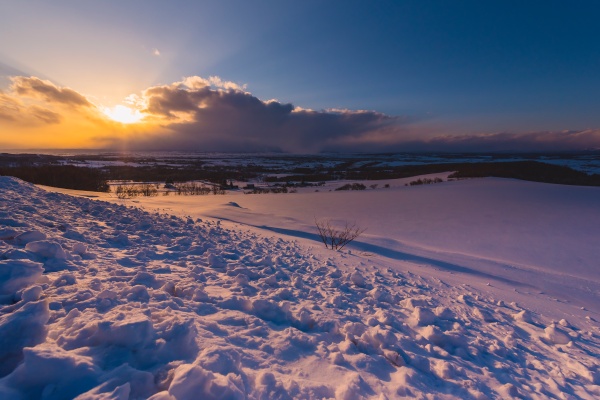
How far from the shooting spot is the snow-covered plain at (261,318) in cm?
162

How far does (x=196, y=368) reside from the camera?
1.53 m

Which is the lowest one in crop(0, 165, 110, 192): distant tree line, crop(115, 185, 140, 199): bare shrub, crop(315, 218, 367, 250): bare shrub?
crop(315, 218, 367, 250): bare shrub

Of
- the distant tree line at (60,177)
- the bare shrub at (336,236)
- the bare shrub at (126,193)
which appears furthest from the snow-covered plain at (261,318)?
the distant tree line at (60,177)

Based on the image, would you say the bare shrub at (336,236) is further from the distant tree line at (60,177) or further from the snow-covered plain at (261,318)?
the distant tree line at (60,177)

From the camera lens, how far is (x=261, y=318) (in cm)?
259

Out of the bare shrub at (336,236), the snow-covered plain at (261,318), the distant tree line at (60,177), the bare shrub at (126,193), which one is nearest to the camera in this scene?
the snow-covered plain at (261,318)

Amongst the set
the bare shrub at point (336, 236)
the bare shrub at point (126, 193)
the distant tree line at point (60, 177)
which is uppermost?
the distant tree line at point (60, 177)

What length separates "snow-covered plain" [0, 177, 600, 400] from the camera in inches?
63.7

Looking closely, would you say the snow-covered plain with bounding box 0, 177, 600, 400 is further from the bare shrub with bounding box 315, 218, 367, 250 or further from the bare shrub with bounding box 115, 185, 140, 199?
the bare shrub with bounding box 115, 185, 140, 199

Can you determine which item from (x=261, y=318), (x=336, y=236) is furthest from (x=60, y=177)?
(x=261, y=318)

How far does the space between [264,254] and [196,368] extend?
3.35m

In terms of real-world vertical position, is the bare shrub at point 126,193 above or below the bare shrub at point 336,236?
above

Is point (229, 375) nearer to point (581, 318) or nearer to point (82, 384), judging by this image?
point (82, 384)

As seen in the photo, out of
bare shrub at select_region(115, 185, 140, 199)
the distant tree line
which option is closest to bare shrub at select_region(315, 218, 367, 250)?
bare shrub at select_region(115, 185, 140, 199)
